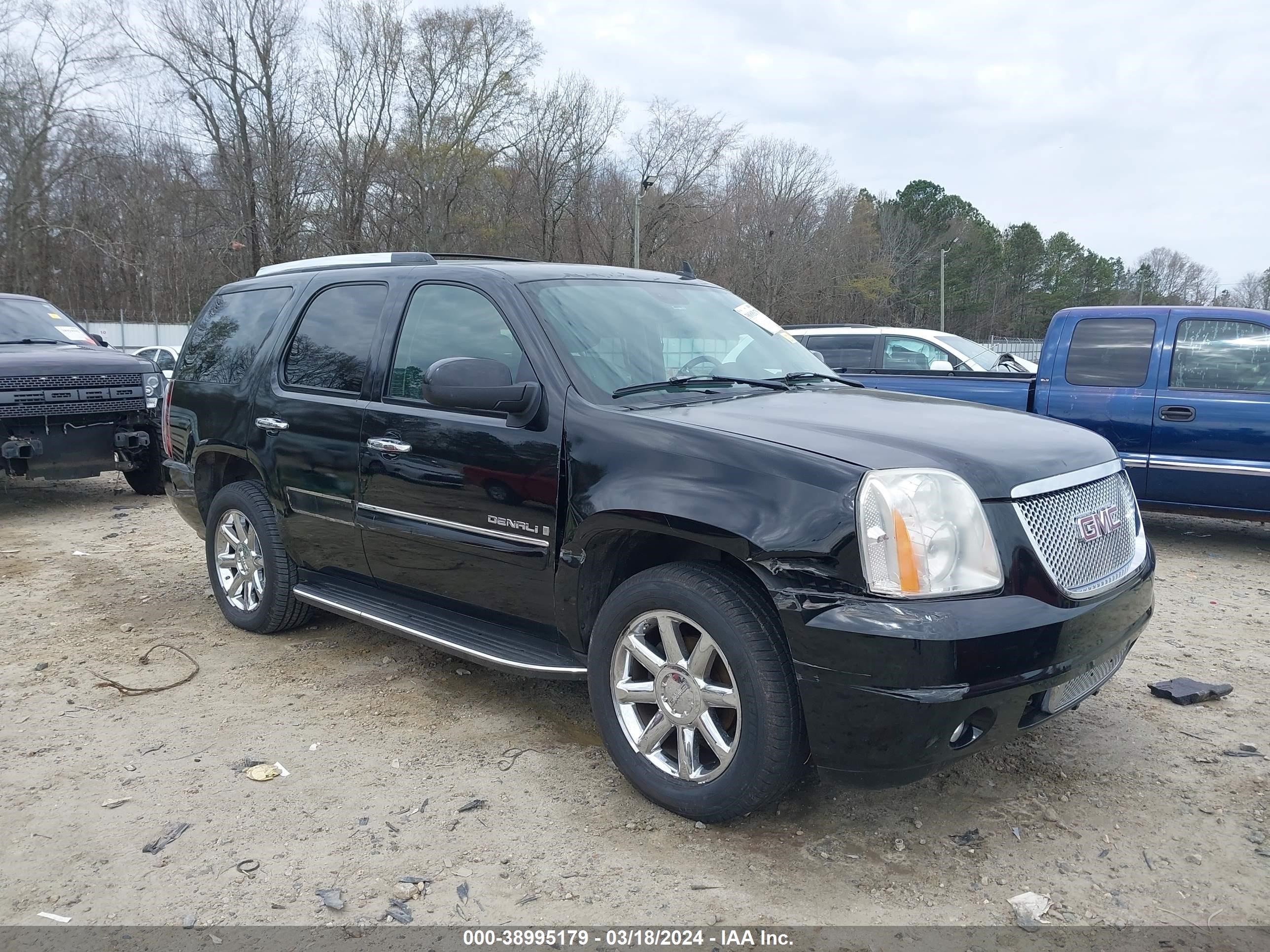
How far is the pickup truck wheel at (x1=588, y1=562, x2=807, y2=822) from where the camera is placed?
273 cm

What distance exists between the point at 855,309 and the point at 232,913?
57.2 meters

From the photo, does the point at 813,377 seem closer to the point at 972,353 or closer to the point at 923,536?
the point at 923,536

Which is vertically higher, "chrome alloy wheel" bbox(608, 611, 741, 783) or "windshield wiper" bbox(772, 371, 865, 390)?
"windshield wiper" bbox(772, 371, 865, 390)

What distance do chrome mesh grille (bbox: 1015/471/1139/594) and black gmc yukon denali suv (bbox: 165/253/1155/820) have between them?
12mm

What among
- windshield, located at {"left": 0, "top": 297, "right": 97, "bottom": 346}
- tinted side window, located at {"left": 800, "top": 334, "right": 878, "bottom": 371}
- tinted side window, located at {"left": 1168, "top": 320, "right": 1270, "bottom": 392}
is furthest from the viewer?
tinted side window, located at {"left": 800, "top": 334, "right": 878, "bottom": 371}

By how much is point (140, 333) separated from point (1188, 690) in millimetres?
42265

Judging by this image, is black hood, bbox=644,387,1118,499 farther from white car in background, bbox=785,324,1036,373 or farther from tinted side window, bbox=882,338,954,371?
tinted side window, bbox=882,338,954,371

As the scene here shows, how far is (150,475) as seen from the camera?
365 inches

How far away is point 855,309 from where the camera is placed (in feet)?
186

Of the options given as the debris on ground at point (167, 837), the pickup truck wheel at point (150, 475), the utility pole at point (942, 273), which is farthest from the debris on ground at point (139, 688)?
the utility pole at point (942, 273)

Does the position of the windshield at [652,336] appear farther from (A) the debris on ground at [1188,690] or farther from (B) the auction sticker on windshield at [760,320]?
(A) the debris on ground at [1188,690]

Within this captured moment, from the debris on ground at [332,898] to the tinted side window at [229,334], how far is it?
301cm

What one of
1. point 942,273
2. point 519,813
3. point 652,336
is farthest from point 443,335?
point 942,273

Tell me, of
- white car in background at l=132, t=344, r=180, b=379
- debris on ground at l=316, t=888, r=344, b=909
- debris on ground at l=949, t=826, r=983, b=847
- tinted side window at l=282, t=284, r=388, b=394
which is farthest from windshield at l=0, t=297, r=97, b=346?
white car in background at l=132, t=344, r=180, b=379
